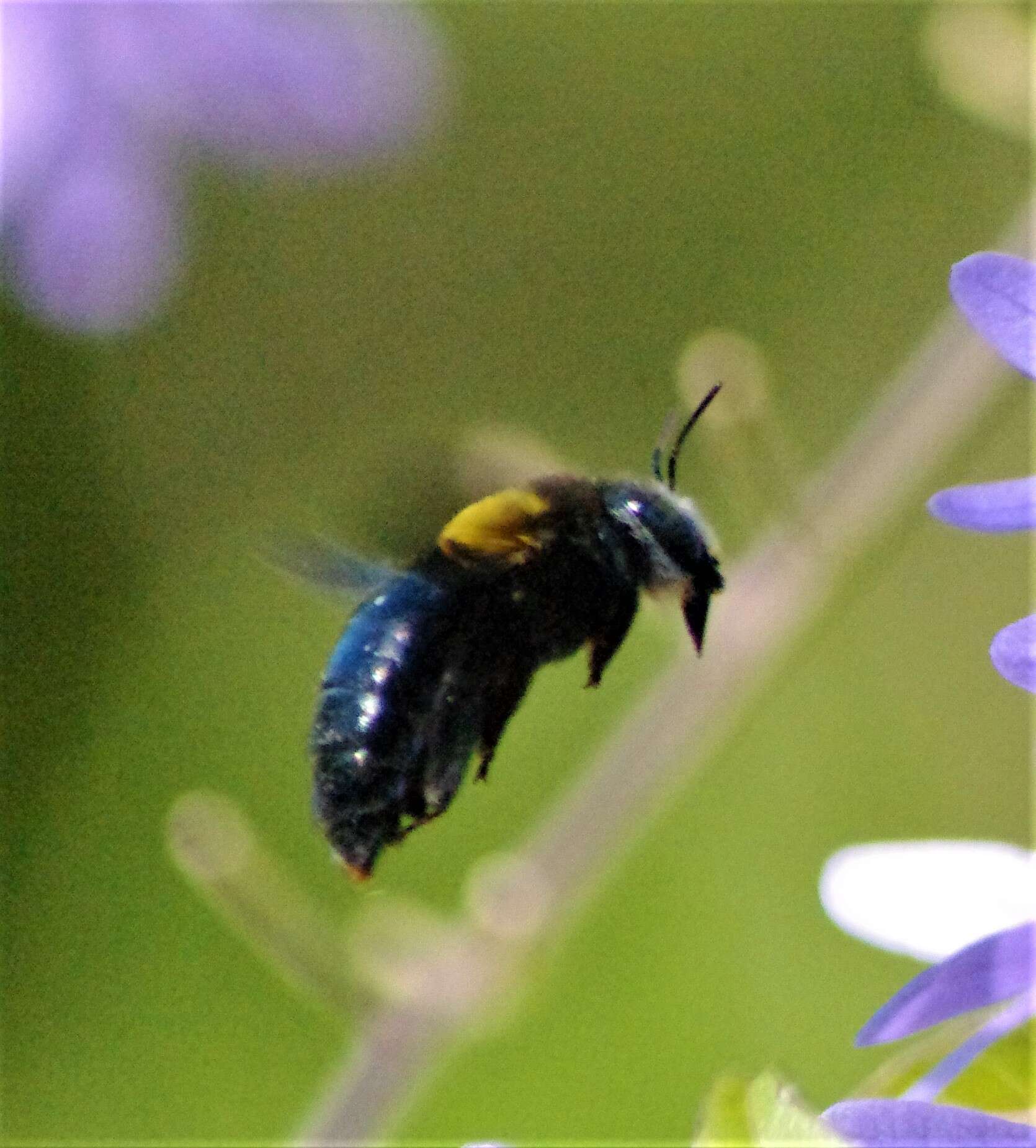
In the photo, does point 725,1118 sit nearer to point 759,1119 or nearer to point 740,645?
point 759,1119

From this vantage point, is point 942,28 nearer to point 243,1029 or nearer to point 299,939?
point 299,939

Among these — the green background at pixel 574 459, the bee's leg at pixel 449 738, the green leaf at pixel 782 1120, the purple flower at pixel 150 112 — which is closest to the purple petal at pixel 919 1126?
the green leaf at pixel 782 1120

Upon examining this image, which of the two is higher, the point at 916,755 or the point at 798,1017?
the point at 916,755

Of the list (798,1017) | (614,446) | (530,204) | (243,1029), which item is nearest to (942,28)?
(614,446)

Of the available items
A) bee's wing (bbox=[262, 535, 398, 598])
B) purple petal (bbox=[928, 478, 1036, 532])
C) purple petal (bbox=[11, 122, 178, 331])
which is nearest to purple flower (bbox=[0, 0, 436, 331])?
purple petal (bbox=[11, 122, 178, 331])

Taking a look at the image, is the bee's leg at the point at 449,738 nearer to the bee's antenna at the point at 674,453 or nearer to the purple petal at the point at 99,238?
the bee's antenna at the point at 674,453
